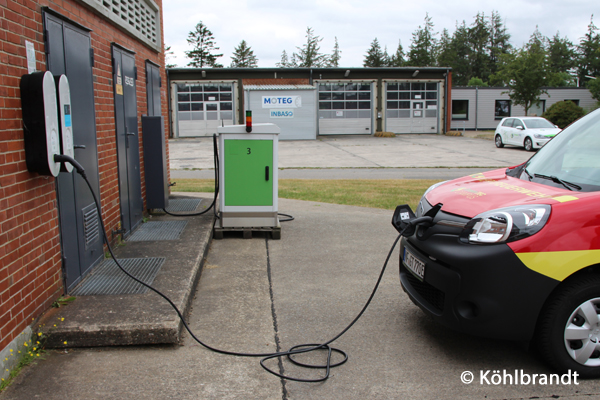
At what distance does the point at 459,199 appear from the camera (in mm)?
3688

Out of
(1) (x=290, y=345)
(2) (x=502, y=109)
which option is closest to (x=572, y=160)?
(1) (x=290, y=345)

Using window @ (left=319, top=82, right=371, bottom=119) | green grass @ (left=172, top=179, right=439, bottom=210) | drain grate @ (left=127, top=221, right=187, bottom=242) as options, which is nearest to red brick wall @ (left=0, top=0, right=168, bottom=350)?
drain grate @ (left=127, top=221, right=187, bottom=242)

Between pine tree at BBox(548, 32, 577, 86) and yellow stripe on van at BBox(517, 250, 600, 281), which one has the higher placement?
pine tree at BBox(548, 32, 577, 86)

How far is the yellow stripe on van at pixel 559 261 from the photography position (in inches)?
120

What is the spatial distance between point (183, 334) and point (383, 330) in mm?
1560

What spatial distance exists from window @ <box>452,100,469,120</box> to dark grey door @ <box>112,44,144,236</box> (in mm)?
40653

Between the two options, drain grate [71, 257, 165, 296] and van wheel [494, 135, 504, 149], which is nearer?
drain grate [71, 257, 165, 296]

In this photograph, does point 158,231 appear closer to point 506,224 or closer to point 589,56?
point 506,224

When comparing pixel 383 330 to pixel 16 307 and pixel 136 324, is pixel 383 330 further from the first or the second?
pixel 16 307

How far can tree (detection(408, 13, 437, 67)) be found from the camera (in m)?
86.9

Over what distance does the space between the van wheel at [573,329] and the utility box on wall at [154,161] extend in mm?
5840

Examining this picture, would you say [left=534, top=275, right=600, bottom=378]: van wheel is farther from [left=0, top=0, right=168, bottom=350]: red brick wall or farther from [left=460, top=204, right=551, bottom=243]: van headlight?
[left=0, top=0, right=168, bottom=350]: red brick wall

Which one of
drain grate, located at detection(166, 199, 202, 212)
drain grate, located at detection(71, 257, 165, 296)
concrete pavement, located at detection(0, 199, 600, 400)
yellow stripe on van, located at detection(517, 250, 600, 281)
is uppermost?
yellow stripe on van, located at detection(517, 250, 600, 281)

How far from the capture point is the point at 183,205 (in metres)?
8.67
